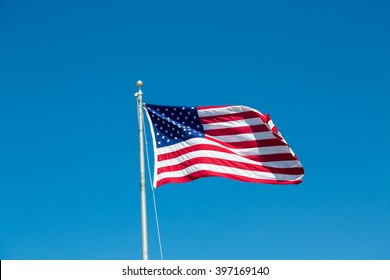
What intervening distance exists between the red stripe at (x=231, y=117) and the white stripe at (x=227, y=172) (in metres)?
1.74

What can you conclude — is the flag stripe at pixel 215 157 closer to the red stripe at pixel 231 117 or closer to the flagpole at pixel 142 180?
the red stripe at pixel 231 117

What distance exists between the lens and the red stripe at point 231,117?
85.5 feet

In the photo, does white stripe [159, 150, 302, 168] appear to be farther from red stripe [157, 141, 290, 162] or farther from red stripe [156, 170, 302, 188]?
red stripe [156, 170, 302, 188]

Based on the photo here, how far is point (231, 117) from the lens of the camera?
2619 centimetres

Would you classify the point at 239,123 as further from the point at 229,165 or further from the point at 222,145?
the point at 229,165

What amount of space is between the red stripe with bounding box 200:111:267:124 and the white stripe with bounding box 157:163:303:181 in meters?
1.74

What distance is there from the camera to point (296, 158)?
2583 cm

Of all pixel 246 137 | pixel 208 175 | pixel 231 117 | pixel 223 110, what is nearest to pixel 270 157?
pixel 246 137

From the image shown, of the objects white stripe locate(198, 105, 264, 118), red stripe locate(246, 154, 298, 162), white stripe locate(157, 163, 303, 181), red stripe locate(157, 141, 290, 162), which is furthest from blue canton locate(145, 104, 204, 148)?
red stripe locate(246, 154, 298, 162)
